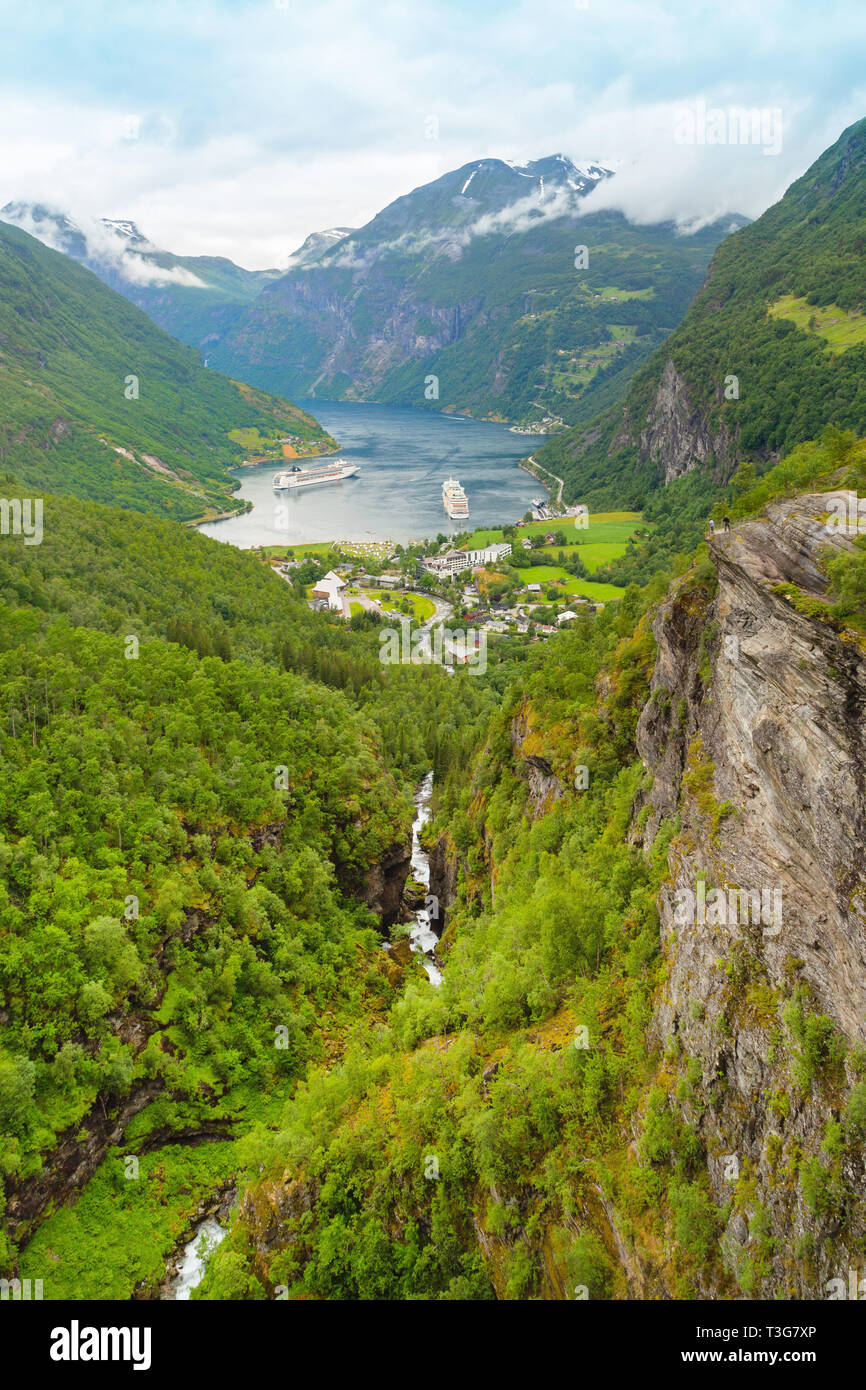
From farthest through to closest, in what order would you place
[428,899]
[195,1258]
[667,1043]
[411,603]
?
[411,603] → [428,899] → [195,1258] → [667,1043]

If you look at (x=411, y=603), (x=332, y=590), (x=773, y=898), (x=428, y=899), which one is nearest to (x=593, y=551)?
(x=411, y=603)

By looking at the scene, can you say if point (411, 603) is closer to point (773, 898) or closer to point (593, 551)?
point (593, 551)

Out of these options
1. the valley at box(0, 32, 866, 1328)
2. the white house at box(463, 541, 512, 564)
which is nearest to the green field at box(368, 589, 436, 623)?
the white house at box(463, 541, 512, 564)

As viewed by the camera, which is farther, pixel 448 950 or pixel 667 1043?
pixel 448 950

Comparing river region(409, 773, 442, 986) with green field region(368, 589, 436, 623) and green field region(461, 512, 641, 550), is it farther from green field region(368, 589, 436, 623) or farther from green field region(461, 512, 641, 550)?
green field region(461, 512, 641, 550)

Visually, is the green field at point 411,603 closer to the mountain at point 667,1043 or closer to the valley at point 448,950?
the valley at point 448,950

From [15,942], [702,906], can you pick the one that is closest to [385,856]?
[15,942]

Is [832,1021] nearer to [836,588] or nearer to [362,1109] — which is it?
[836,588]
